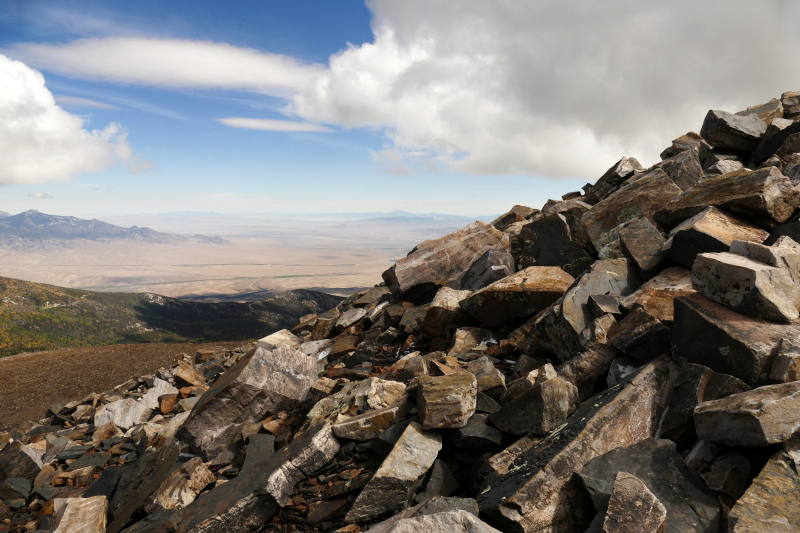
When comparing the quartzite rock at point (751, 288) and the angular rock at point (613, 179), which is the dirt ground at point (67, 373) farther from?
the quartzite rock at point (751, 288)

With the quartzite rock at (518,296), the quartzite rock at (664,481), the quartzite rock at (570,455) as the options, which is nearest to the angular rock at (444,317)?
the quartzite rock at (518,296)

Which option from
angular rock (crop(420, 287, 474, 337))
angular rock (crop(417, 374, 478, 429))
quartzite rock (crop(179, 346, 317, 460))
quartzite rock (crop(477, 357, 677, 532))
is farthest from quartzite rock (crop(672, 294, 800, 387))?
quartzite rock (crop(179, 346, 317, 460))

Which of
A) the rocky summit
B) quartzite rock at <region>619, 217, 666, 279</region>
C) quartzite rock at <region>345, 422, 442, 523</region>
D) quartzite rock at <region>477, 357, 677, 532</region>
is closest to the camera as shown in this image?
the rocky summit

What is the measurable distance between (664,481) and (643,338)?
245 cm

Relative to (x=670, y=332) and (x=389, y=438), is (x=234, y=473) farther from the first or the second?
(x=670, y=332)

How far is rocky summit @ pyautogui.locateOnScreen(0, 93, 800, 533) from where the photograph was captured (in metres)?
4.44

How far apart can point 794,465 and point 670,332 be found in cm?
246

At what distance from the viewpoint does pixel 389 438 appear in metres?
6.72

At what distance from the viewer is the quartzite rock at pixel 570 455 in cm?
471

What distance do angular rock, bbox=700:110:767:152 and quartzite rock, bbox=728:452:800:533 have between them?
1698 cm

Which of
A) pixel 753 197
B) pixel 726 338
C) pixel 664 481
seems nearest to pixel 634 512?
pixel 664 481

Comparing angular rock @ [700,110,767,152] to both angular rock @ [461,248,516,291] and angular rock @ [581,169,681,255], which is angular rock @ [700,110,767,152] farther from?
angular rock @ [461,248,516,291]

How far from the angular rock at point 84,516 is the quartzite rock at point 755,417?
9.45 metres

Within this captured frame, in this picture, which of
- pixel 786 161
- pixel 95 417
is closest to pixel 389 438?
pixel 95 417
